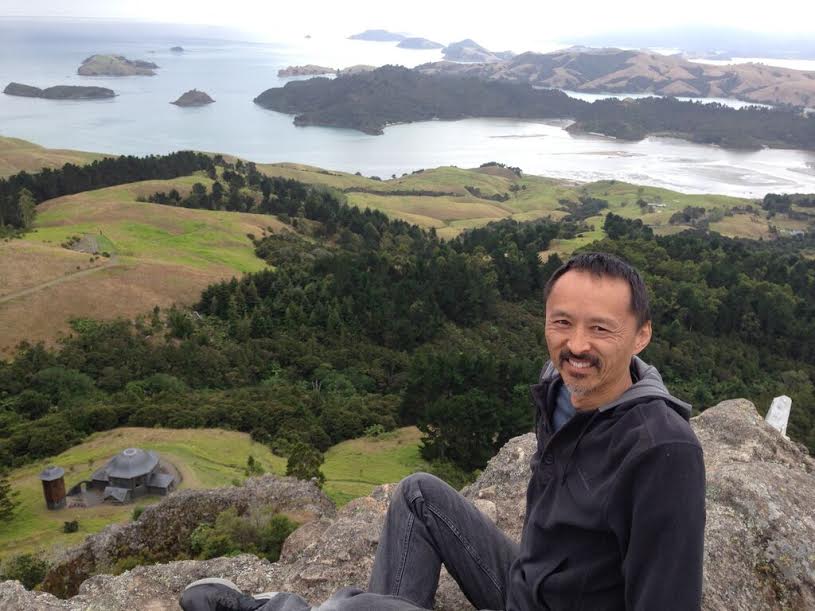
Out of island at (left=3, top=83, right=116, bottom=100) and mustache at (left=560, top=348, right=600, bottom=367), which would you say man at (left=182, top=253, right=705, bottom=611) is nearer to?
mustache at (left=560, top=348, right=600, bottom=367)

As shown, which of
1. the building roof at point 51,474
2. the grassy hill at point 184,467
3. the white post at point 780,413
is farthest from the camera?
the building roof at point 51,474

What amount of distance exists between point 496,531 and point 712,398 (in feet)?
98.9

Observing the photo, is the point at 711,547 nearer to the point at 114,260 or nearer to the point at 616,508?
the point at 616,508

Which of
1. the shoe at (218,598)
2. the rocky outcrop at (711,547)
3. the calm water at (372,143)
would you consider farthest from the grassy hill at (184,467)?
the calm water at (372,143)

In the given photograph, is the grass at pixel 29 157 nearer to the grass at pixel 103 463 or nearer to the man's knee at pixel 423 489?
the grass at pixel 103 463

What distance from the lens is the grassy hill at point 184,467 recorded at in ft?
39.9

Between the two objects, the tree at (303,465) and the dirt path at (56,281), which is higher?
the tree at (303,465)

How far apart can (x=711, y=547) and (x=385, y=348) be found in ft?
90.4

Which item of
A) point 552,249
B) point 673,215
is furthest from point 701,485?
point 673,215

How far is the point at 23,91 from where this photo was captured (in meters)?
153

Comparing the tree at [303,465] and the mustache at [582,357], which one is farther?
the tree at [303,465]

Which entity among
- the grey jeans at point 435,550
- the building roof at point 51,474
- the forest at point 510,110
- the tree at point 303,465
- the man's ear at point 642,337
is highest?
the forest at point 510,110

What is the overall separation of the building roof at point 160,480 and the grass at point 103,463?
278 millimetres

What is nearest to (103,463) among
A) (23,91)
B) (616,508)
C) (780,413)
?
(780,413)
